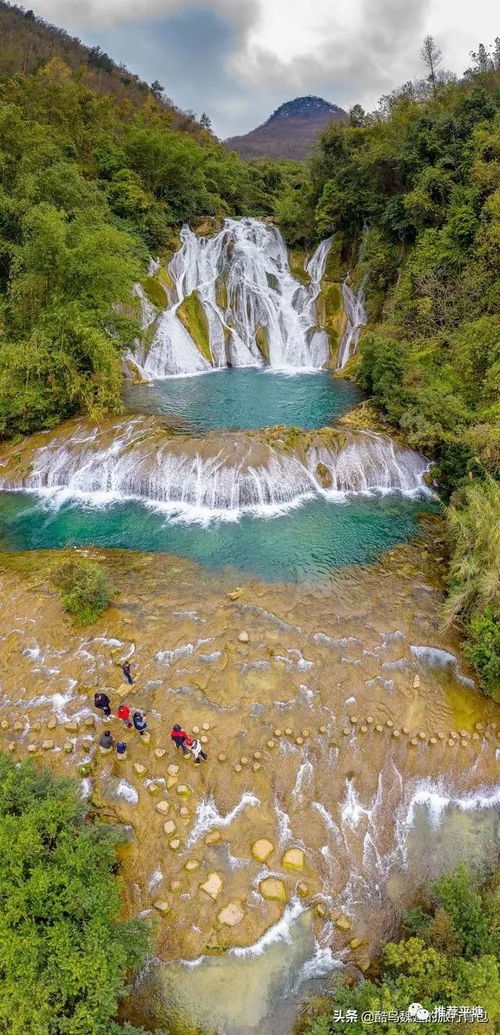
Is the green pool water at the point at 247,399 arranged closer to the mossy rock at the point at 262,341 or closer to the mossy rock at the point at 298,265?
the mossy rock at the point at 262,341

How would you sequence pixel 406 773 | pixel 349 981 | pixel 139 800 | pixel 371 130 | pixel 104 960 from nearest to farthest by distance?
pixel 104 960 → pixel 349 981 → pixel 139 800 → pixel 406 773 → pixel 371 130

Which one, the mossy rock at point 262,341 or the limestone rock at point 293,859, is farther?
the mossy rock at point 262,341

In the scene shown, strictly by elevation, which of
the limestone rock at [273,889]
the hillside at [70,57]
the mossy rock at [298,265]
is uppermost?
the hillside at [70,57]

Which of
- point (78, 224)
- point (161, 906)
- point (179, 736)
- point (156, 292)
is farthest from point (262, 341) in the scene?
point (161, 906)

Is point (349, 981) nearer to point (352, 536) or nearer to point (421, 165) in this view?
point (352, 536)

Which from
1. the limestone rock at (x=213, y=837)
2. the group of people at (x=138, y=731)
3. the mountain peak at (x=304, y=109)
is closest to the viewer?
the limestone rock at (x=213, y=837)

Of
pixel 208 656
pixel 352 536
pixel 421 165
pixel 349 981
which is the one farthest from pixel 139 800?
pixel 421 165

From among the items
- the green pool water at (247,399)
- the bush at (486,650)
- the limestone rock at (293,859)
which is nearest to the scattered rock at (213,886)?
the limestone rock at (293,859)
